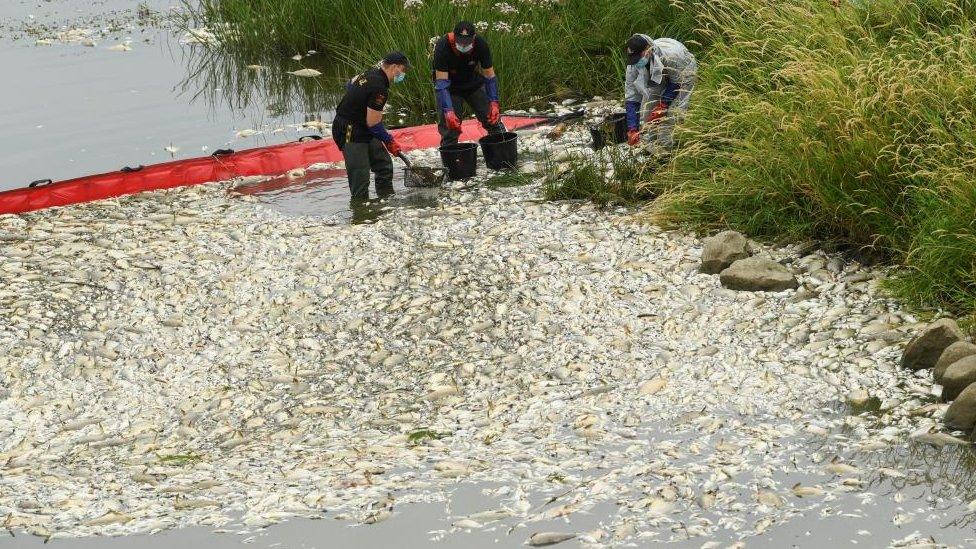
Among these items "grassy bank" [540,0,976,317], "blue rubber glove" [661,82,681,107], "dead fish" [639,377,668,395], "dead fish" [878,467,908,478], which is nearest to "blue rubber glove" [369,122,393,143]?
"grassy bank" [540,0,976,317]

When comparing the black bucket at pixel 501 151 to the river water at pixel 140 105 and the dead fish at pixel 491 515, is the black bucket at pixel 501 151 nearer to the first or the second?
the river water at pixel 140 105

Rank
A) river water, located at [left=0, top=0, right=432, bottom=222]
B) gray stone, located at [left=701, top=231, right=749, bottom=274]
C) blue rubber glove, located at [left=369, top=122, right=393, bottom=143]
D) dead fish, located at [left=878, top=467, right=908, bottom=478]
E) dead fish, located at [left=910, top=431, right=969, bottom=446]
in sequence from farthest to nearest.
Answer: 1. river water, located at [left=0, top=0, right=432, bottom=222]
2. blue rubber glove, located at [left=369, top=122, right=393, bottom=143]
3. gray stone, located at [left=701, top=231, right=749, bottom=274]
4. dead fish, located at [left=910, top=431, right=969, bottom=446]
5. dead fish, located at [left=878, top=467, right=908, bottom=478]

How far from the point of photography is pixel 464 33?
11.1 meters

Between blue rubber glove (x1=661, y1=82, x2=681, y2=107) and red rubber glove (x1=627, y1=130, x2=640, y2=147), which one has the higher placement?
blue rubber glove (x1=661, y1=82, x2=681, y2=107)

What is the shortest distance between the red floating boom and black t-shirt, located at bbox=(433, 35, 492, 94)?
2.48ft

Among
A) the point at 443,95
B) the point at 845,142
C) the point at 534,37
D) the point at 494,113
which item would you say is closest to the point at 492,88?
the point at 494,113

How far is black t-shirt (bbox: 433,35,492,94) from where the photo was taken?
37.1 ft

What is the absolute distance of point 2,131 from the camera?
47.2ft

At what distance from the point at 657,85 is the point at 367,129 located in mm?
2669

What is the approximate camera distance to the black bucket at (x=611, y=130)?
11130 mm

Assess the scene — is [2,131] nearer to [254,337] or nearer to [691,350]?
[254,337]

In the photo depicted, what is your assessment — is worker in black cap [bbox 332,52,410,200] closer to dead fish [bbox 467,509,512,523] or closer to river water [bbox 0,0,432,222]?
river water [bbox 0,0,432,222]

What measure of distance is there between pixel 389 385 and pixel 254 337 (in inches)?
49.2

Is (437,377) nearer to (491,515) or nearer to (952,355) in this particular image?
(491,515)
